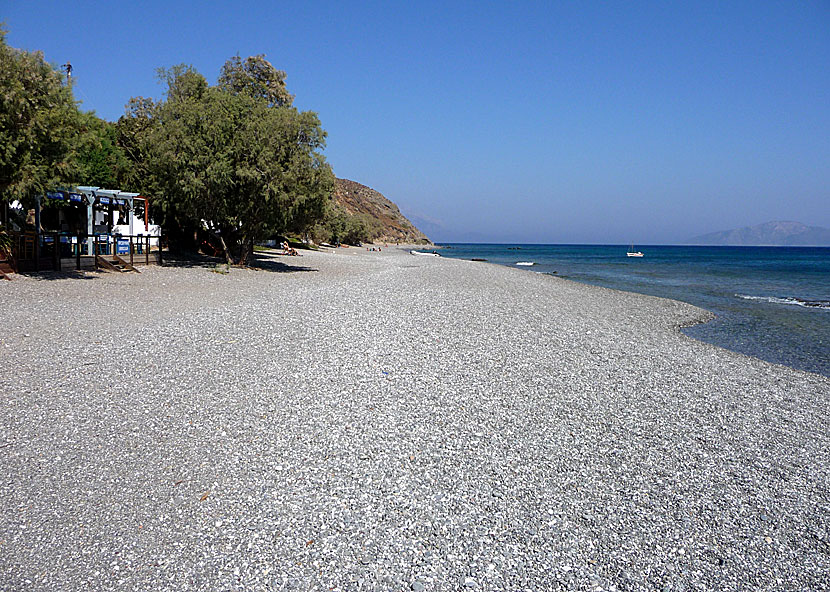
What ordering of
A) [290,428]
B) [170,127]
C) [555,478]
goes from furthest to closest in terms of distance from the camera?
1. [170,127]
2. [290,428]
3. [555,478]

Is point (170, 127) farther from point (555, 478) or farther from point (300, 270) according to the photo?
point (555, 478)

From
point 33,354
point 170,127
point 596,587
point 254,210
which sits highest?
point 170,127

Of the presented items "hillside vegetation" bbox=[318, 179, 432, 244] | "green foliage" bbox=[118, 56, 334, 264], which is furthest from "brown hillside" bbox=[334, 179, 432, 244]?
"green foliage" bbox=[118, 56, 334, 264]

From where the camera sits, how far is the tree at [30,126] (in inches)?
618

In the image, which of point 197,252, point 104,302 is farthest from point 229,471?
point 197,252

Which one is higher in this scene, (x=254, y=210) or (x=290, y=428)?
(x=254, y=210)

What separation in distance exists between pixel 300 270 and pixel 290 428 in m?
25.2

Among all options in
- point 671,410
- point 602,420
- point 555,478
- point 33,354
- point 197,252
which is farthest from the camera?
point 197,252

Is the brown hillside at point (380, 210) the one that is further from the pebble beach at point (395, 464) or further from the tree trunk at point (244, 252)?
the pebble beach at point (395, 464)

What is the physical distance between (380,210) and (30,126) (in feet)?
481

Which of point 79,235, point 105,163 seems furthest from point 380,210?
point 79,235

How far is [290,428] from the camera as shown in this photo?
21.9 ft

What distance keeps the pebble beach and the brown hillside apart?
363 feet

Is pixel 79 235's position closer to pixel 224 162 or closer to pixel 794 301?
pixel 224 162
